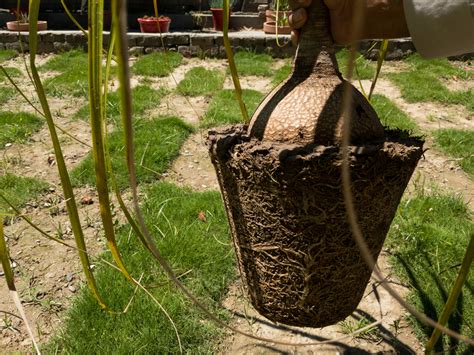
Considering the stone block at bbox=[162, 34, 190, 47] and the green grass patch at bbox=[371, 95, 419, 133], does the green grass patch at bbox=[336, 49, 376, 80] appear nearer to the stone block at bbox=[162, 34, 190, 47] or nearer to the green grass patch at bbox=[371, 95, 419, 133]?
the green grass patch at bbox=[371, 95, 419, 133]

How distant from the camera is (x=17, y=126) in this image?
3.28m

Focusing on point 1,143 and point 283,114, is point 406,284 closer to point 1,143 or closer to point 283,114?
point 283,114

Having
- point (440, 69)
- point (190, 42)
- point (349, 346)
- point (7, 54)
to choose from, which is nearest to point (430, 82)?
point (440, 69)

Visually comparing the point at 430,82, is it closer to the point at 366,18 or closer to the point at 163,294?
the point at 163,294

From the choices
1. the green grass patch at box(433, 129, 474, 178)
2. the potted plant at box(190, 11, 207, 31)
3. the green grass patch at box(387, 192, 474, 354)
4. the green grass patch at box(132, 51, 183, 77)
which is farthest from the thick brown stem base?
the potted plant at box(190, 11, 207, 31)

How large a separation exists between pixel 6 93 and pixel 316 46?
3.73m

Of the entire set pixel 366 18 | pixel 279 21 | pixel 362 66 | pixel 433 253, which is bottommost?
pixel 433 253

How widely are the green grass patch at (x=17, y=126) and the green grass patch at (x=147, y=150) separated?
2.01 ft

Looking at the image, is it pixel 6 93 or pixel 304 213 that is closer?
pixel 304 213

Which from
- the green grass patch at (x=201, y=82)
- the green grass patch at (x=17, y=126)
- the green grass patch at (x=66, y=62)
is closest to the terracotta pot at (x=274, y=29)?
the green grass patch at (x=201, y=82)

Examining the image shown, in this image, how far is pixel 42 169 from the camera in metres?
2.79

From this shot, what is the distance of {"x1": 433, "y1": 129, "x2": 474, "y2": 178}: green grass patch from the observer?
2.82 meters

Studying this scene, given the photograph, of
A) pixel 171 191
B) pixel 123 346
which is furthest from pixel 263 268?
pixel 171 191

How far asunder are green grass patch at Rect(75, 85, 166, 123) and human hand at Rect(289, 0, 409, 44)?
2644mm
